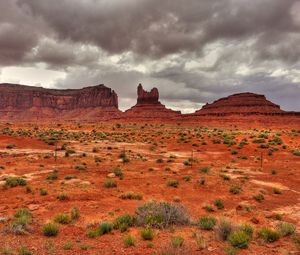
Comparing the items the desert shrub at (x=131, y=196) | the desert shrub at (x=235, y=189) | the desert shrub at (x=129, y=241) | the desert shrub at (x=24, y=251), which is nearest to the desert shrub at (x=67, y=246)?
the desert shrub at (x=24, y=251)

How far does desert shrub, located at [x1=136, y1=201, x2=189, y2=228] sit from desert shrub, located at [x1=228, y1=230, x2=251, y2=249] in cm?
224

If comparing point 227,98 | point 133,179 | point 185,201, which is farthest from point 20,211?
point 227,98

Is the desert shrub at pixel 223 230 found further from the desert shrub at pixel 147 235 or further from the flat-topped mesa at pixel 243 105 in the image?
the flat-topped mesa at pixel 243 105

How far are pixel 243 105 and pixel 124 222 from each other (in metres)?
137

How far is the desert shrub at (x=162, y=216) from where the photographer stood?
11016 millimetres

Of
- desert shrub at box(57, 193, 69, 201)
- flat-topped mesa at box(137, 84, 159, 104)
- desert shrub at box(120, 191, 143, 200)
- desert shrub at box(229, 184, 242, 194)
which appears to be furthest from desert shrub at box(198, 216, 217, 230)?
flat-topped mesa at box(137, 84, 159, 104)

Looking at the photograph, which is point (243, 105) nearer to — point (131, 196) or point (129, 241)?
point (131, 196)

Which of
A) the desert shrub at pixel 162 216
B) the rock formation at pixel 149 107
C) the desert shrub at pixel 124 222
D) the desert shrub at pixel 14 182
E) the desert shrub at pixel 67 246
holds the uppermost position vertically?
the rock formation at pixel 149 107

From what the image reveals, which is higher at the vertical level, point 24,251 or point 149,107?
point 149,107

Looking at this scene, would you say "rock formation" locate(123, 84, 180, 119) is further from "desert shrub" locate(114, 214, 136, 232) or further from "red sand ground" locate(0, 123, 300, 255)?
"desert shrub" locate(114, 214, 136, 232)

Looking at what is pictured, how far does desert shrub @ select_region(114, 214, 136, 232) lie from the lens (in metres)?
10.6

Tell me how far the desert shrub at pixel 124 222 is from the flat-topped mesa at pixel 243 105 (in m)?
124

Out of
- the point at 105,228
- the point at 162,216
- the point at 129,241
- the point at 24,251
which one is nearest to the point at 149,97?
the point at 162,216

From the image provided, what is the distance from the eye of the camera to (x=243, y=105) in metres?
141
